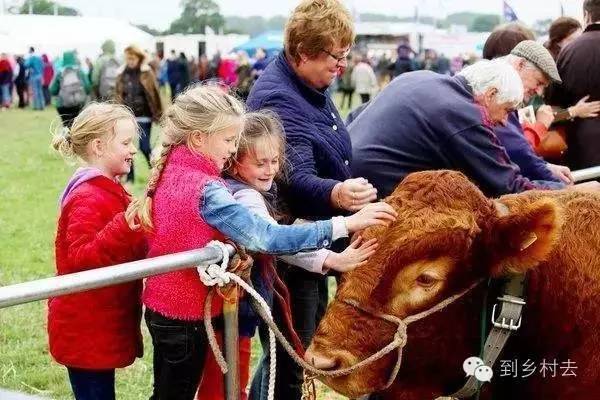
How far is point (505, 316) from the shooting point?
2568mm

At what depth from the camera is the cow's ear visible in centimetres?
245

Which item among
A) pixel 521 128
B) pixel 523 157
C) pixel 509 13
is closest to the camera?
pixel 523 157

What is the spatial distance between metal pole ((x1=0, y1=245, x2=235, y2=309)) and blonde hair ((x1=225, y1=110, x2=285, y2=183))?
20.6 inches

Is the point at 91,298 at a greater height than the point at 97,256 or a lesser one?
lesser

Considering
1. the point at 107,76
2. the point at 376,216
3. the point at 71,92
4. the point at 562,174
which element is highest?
the point at 376,216

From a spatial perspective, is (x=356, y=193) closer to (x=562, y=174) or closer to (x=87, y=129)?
(x=87, y=129)

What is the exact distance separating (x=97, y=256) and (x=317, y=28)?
47.8 inches

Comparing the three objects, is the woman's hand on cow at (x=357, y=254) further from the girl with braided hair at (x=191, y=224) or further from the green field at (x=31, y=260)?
the green field at (x=31, y=260)

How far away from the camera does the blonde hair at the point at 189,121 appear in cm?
282

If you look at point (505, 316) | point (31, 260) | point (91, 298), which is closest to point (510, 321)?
point (505, 316)

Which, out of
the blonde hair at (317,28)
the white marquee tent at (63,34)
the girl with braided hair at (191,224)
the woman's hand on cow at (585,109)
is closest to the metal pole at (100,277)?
the girl with braided hair at (191,224)

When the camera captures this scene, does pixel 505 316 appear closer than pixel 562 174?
Yes

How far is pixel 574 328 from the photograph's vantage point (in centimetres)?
267

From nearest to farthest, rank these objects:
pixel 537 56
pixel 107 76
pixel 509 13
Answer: pixel 537 56
pixel 509 13
pixel 107 76
